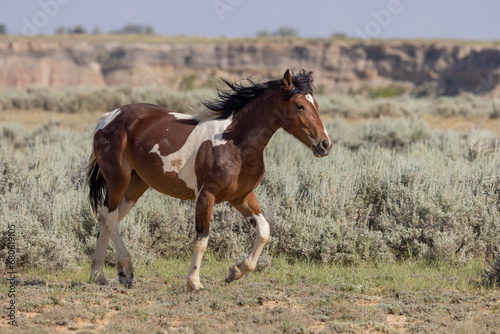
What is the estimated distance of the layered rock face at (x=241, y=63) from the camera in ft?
187

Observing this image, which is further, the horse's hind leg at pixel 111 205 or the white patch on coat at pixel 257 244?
the horse's hind leg at pixel 111 205

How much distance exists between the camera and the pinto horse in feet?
18.6

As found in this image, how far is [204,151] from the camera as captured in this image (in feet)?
19.0

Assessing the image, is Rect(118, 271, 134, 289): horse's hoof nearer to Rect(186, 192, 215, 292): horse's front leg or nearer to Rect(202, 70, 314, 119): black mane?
Rect(186, 192, 215, 292): horse's front leg

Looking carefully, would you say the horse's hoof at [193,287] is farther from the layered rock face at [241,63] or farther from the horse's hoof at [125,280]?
the layered rock face at [241,63]

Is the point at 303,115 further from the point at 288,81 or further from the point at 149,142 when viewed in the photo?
the point at 149,142

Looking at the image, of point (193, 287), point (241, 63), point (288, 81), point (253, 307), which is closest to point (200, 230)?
point (193, 287)

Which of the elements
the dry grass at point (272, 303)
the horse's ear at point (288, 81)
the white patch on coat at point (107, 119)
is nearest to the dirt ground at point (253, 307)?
the dry grass at point (272, 303)

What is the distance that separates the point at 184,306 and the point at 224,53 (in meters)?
60.5

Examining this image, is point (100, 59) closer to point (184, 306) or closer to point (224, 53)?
point (224, 53)

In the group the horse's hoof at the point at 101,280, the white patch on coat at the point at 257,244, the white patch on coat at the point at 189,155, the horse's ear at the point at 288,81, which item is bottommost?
the horse's hoof at the point at 101,280

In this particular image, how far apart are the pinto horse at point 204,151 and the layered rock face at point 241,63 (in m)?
49.8

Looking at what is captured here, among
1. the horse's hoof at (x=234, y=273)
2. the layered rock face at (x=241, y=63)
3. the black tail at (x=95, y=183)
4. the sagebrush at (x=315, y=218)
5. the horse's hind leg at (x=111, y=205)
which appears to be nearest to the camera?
the horse's hoof at (x=234, y=273)

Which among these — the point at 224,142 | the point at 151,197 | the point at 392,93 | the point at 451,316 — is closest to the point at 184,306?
the point at 224,142
